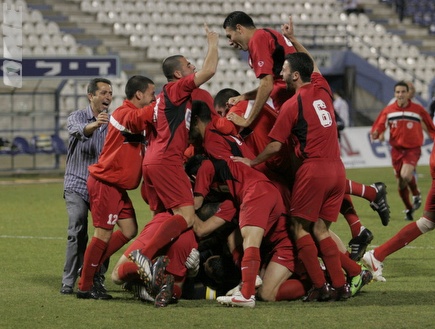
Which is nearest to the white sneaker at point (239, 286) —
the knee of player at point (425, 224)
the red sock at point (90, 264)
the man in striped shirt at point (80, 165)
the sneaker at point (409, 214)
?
the red sock at point (90, 264)

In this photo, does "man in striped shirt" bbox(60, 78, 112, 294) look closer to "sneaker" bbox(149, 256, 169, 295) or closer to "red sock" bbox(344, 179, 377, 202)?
"sneaker" bbox(149, 256, 169, 295)

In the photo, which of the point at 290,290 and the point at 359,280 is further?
the point at 359,280

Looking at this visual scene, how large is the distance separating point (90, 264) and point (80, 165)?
3.72 ft

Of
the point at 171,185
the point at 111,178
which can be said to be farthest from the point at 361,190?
the point at 111,178

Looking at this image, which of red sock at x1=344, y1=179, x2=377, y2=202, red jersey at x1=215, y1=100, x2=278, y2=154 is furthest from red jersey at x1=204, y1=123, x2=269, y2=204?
red sock at x1=344, y1=179, x2=377, y2=202

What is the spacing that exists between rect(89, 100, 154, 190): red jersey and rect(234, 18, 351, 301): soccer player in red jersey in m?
1.12

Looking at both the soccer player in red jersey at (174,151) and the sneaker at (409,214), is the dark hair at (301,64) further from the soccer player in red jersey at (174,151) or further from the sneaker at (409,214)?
the sneaker at (409,214)

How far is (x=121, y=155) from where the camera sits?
8.70 meters

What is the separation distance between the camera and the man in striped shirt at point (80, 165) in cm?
896

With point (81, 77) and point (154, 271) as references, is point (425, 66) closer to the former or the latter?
point (81, 77)

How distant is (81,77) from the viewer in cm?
2314

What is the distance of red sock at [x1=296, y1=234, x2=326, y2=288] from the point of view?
8211mm

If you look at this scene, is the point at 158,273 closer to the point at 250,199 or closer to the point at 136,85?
the point at 250,199

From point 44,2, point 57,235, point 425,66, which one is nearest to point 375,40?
point 425,66
